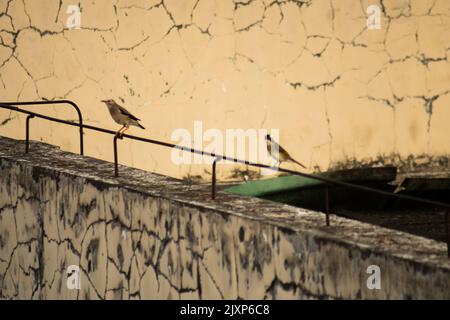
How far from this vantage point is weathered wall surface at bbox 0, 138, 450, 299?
738cm

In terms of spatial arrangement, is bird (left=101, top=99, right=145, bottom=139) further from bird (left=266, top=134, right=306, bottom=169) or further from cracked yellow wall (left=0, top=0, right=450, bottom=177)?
cracked yellow wall (left=0, top=0, right=450, bottom=177)

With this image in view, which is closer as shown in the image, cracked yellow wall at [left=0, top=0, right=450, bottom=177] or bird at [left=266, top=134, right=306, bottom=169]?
bird at [left=266, top=134, right=306, bottom=169]

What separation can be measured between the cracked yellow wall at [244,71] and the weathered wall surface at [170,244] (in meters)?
1.36

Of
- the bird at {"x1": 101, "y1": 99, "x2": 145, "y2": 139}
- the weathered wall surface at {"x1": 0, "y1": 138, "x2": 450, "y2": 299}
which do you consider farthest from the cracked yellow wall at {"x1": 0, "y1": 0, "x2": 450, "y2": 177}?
the bird at {"x1": 101, "y1": 99, "x2": 145, "y2": 139}

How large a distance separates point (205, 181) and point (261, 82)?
83 cm

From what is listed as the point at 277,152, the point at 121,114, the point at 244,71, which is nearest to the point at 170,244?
the point at 121,114

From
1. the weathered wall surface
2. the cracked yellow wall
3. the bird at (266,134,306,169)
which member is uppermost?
the cracked yellow wall

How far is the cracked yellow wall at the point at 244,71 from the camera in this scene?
11.8 meters

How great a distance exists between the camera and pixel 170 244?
8477mm

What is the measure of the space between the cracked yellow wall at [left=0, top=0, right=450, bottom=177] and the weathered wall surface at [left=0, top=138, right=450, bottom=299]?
1.36 metres

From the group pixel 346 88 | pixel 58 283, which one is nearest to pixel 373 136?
pixel 346 88

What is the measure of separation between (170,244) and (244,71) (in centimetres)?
385

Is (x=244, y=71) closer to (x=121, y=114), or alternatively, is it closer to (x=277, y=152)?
(x=277, y=152)

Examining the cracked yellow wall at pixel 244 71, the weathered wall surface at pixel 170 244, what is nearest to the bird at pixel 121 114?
the weathered wall surface at pixel 170 244
